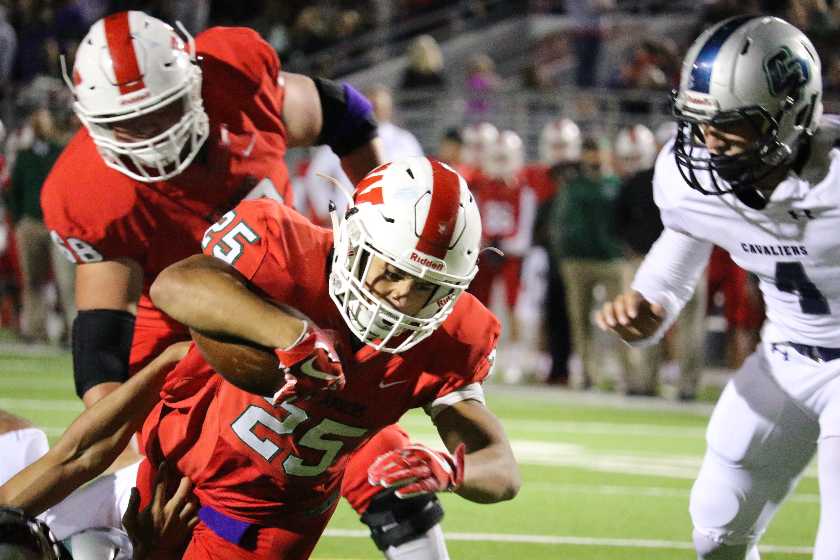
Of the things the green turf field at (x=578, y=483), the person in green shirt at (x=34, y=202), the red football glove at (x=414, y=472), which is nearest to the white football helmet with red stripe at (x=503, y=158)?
the green turf field at (x=578, y=483)

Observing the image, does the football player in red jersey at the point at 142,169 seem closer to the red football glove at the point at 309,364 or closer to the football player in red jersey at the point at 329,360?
the football player in red jersey at the point at 329,360

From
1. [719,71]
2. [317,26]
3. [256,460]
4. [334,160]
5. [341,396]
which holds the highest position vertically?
[719,71]

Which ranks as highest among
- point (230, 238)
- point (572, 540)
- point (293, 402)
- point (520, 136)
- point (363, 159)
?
point (230, 238)

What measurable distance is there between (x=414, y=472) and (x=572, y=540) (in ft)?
8.60

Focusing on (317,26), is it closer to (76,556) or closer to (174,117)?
(174,117)

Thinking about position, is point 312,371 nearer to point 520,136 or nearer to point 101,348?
point 101,348

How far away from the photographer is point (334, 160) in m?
10.1

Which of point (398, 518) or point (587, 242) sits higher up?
point (398, 518)

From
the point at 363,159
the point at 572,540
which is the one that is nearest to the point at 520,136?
the point at 572,540

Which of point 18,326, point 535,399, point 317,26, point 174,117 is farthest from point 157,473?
point 317,26

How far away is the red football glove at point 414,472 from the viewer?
283 centimetres

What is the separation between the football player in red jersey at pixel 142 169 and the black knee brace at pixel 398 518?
1251 millimetres

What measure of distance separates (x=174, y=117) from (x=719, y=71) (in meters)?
1.63

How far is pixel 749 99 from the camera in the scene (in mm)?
3594
